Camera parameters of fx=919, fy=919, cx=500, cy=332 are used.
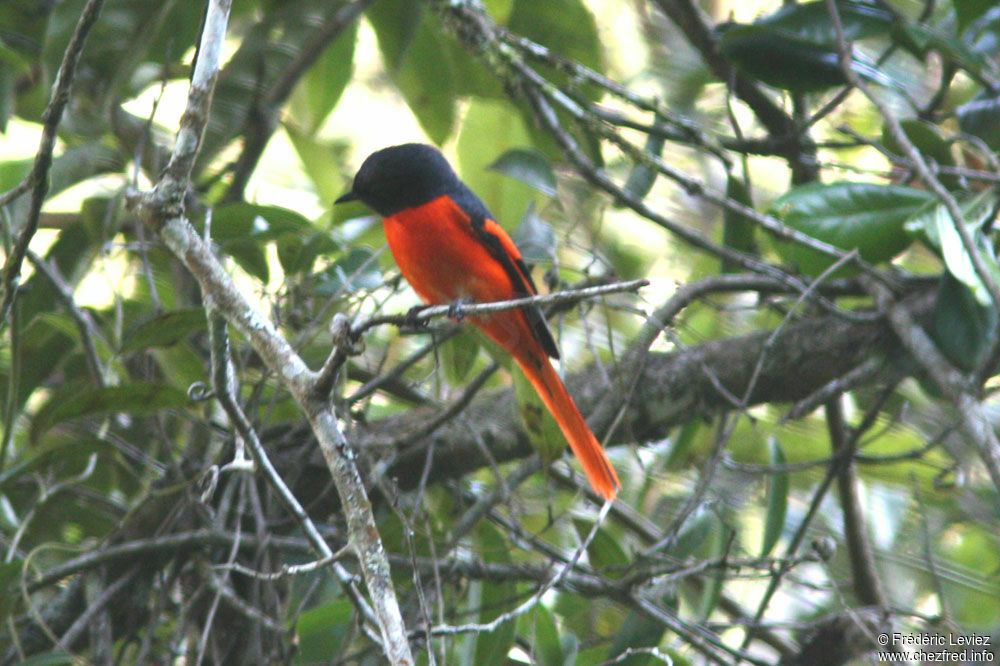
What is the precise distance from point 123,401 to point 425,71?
199 cm

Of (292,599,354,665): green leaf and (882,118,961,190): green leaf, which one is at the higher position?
(882,118,961,190): green leaf

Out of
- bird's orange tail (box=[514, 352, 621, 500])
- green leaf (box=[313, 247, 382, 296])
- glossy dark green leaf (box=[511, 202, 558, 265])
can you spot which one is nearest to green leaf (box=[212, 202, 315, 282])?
green leaf (box=[313, 247, 382, 296])

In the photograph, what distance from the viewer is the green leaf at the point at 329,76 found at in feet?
12.2

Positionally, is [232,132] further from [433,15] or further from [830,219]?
[830,219]

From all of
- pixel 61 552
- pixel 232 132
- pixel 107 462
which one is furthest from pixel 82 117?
pixel 61 552

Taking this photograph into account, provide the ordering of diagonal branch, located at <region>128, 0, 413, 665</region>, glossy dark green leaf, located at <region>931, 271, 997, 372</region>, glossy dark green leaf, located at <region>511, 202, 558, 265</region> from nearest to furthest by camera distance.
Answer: diagonal branch, located at <region>128, 0, 413, 665</region>
glossy dark green leaf, located at <region>931, 271, 997, 372</region>
glossy dark green leaf, located at <region>511, 202, 558, 265</region>

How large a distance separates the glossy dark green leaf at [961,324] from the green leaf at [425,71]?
2.10 metres

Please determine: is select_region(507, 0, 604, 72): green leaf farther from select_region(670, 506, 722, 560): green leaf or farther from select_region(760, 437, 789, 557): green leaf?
select_region(670, 506, 722, 560): green leaf

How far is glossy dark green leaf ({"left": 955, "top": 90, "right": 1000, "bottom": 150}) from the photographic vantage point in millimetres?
2869

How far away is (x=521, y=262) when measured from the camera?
3031mm

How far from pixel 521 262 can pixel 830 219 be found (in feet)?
3.17

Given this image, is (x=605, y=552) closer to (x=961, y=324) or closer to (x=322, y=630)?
(x=322, y=630)

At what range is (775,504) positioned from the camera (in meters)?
2.82

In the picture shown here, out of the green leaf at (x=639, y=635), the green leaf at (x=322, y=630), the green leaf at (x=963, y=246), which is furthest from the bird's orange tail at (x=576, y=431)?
the green leaf at (x=963, y=246)
